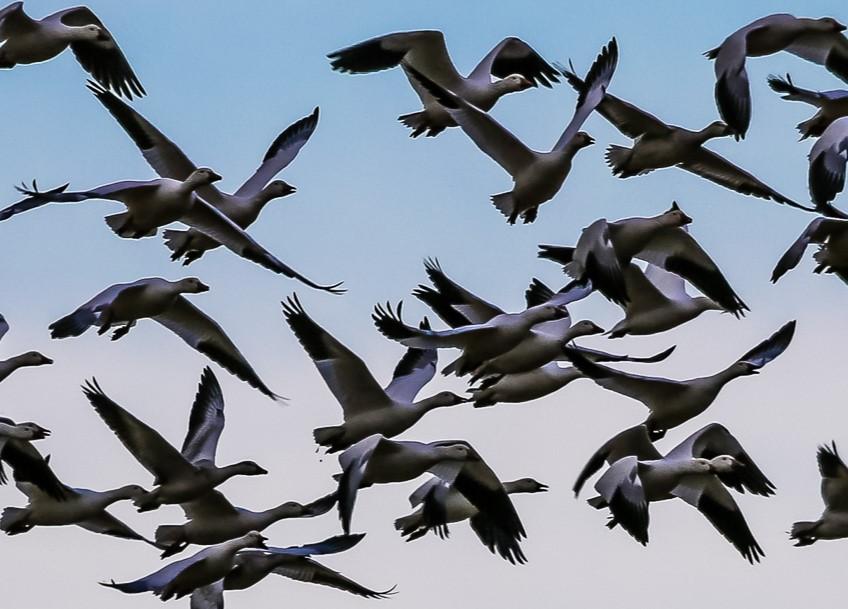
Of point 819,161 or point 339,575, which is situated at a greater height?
point 819,161

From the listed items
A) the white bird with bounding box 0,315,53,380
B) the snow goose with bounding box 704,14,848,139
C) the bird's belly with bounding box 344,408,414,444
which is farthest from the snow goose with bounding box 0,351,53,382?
the snow goose with bounding box 704,14,848,139

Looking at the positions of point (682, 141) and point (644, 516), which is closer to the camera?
point (644, 516)

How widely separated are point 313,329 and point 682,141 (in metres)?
2.99

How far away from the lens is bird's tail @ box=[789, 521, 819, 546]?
1614 cm

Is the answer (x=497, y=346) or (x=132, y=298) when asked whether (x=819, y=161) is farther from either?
(x=132, y=298)

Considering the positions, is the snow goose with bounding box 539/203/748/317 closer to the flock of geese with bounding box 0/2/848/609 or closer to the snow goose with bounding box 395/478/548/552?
the flock of geese with bounding box 0/2/848/609

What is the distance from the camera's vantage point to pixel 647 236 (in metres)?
15.4

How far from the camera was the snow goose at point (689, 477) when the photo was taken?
44.9 feet

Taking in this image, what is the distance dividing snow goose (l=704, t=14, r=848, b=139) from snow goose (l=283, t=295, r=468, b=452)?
9.29ft

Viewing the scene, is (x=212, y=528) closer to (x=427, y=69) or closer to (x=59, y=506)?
(x=59, y=506)

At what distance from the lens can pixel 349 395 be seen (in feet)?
48.1

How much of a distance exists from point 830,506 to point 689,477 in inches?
84.9

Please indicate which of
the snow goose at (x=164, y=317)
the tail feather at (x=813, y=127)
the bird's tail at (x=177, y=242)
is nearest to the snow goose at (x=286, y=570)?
the snow goose at (x=164, y=317)

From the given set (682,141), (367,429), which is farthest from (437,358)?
(682,141)
